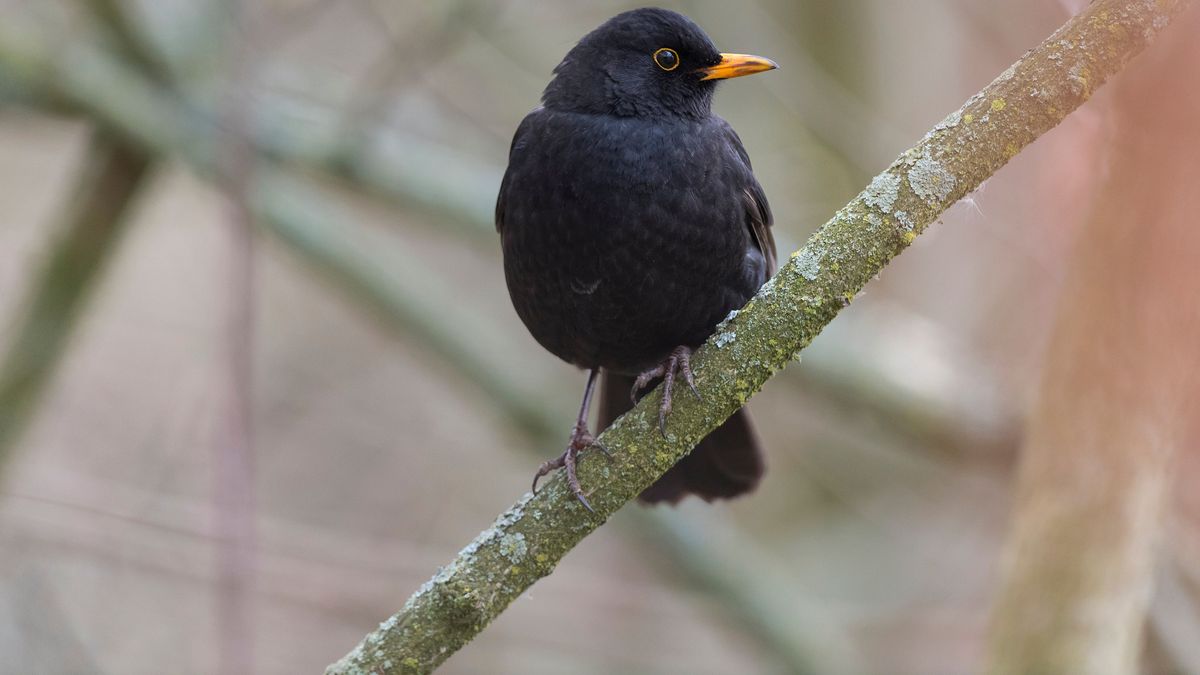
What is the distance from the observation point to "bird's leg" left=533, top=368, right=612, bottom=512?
2.71 m

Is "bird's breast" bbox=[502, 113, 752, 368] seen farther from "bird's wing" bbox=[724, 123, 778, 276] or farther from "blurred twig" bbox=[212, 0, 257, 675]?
"blurred twig" bbox=[212, 0, 257, 675]

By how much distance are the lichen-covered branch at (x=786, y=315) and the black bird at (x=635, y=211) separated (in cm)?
46

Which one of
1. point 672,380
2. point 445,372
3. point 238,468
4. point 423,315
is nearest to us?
point 238,468

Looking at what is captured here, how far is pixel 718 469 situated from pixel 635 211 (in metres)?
1.00

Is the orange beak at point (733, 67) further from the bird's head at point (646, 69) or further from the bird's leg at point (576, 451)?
the bird's leg at point (576, 451)

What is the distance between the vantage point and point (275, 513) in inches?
293

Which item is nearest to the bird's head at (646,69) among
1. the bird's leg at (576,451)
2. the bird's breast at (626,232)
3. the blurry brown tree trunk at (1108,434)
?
the bird's breast at (626,232)

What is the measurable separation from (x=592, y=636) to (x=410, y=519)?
155 cm

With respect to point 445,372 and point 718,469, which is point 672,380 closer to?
point 718,469

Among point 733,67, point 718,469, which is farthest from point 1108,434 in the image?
point 733,67

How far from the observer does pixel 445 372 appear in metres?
5.51

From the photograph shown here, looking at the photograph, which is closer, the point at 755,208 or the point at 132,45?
the point at 755,208

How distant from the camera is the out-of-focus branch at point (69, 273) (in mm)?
4809

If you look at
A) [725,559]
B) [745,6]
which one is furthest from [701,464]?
[745,6]
